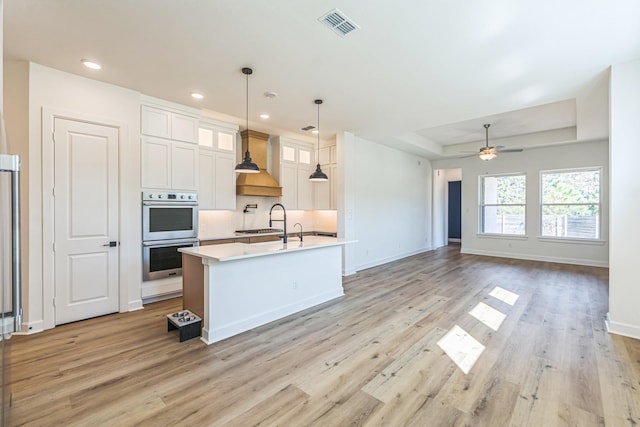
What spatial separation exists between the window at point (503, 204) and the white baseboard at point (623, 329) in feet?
16.4

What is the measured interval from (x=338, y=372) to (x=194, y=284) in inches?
73.9

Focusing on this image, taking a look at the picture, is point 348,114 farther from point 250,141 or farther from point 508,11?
point 508,11

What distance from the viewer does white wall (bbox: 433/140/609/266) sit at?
21.6 feet

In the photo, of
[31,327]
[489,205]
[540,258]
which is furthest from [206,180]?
[540,258]

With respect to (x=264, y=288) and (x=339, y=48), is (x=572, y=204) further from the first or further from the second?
(x=264, y=288)

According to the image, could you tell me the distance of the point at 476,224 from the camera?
8422 mm

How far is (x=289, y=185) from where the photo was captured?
630cm

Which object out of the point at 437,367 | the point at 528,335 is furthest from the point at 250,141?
the point at 528,335

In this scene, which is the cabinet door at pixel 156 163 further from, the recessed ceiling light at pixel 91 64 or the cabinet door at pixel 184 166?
the recessed ceiling light at pixel 91 64

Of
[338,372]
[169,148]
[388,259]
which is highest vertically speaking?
[169,148]

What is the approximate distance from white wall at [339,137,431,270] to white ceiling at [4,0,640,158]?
2185 mm

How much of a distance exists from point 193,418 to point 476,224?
850cm

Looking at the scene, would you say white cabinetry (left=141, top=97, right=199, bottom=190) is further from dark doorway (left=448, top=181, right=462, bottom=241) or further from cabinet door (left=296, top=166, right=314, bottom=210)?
dark doorway (left=448, top=181, right=462, bottom=241)

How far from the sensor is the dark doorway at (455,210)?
11.3 metres
